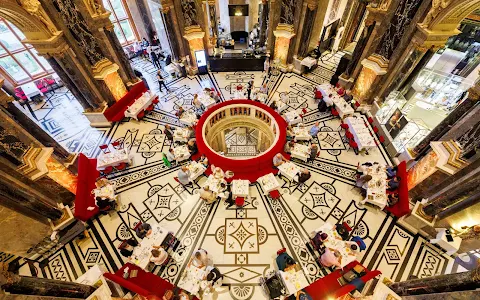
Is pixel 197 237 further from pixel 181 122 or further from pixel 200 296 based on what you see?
pixel 181 122

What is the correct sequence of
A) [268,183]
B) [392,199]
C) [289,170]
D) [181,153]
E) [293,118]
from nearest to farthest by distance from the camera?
[392,199]
[268,183]
[289,170]
[181,153]
[293,118]

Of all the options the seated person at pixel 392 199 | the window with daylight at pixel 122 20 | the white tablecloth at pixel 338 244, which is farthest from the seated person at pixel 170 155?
the window with daylight at pixel 122 20

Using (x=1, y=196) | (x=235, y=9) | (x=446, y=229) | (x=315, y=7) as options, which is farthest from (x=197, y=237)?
(x=235, y=9)

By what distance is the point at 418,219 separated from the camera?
7672mm

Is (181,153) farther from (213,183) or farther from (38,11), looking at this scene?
(38,11)

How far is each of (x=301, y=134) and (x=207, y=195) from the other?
517 cm

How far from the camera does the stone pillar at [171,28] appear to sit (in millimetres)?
11531

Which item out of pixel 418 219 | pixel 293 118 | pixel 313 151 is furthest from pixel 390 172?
pixel 293 118

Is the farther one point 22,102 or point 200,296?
point 22,102

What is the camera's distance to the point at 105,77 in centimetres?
1060

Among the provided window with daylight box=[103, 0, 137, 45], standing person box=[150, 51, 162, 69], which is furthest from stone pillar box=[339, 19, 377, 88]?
window with daylight box=[103, 0, 137, 45]

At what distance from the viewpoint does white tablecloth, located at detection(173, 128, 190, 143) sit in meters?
10.7

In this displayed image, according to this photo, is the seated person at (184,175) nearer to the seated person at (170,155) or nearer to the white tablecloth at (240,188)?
the seated person at (170,155)

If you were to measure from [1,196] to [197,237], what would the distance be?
5.64 metres
